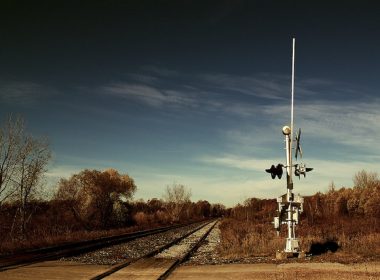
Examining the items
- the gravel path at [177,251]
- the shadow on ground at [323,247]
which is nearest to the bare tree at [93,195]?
the gravel path at [177,251]

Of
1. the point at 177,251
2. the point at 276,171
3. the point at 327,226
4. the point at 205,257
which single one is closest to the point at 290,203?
the point at 276,171

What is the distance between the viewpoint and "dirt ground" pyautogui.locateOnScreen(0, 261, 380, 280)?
11.9 m

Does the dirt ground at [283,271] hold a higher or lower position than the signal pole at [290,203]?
lower

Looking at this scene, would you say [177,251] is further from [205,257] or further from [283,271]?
[283,271]

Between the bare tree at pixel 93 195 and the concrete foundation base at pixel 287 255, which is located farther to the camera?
the bare tree at pixel 93 195

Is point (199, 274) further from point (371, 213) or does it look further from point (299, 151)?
point (371, 213)

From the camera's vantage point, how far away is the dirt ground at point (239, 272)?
11906mm

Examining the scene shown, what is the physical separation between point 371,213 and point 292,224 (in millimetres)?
41679

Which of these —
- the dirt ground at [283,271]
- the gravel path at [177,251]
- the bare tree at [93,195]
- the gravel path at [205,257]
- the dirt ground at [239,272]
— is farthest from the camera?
the bare tree at [93,195]

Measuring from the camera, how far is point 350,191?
6462cm

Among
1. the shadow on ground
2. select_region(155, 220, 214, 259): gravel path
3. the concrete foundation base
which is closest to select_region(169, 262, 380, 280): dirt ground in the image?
the concrete foundation base

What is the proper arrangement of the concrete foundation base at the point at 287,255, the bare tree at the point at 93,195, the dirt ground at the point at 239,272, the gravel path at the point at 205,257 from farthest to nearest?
the bare tree at the point at 93,195, the gravel path at the point at 205,257, the concrete foundation base at the point at 287,255, the dirt ground at the point at 239,272

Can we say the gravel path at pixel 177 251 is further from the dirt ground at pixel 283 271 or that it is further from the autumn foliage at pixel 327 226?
the dirt ground at pixel 283 271

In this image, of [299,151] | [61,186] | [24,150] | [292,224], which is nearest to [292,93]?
[299,151]
